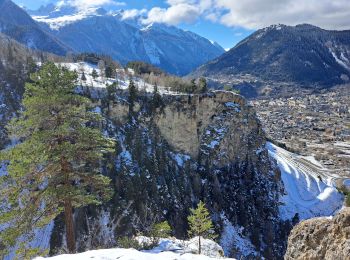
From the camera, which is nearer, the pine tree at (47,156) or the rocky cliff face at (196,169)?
the pine tree at (47,156)

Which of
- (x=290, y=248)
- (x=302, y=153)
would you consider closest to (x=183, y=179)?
(x=290, y=248)

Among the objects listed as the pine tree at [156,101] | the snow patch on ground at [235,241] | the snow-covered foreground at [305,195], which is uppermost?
the pine tree at [156,101]

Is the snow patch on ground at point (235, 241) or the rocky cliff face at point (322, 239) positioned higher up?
the rocky cliff face at point (322, 239)

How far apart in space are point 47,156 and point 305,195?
90.5 metres

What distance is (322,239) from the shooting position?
30.3ft

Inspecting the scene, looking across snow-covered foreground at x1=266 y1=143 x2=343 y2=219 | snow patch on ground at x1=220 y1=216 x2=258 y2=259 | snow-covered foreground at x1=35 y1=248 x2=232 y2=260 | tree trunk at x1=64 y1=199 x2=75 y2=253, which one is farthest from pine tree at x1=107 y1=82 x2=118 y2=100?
snow-covered foreground at x1=35 y1=248 x2=232 y2=260

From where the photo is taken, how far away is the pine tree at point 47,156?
18328 mm

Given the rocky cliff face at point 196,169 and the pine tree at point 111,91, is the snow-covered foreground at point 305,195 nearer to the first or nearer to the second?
the rocky cliff face at point 196,169

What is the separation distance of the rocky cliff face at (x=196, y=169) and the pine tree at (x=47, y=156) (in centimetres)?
3697

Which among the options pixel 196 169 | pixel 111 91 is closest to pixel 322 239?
pixel 111 91

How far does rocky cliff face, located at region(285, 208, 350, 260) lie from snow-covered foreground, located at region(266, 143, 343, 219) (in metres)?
80.8

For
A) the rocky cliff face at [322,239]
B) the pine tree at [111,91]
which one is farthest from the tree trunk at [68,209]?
the pine tree at [111,91]

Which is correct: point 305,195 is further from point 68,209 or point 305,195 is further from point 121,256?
point 121,256

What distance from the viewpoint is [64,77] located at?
66.1ft
